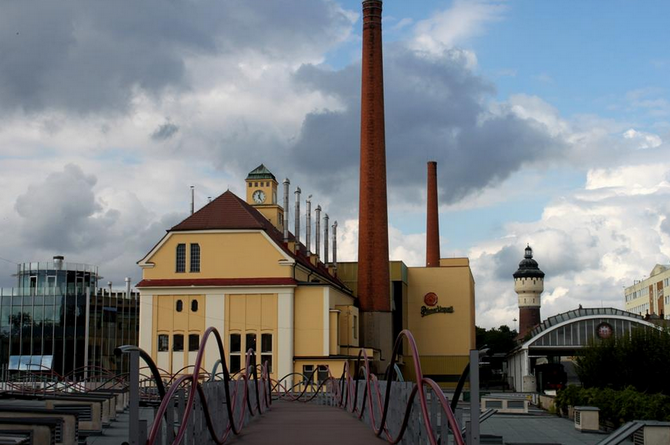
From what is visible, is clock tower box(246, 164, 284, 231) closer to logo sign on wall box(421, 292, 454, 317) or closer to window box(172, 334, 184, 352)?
logo sign on wall box(421, 292, 454, 317)

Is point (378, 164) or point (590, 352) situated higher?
point (378, 164)

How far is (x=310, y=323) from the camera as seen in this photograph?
183ft

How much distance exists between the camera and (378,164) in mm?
59406

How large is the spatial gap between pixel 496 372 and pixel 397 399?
369ft

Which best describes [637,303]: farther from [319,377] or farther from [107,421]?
[107,421]

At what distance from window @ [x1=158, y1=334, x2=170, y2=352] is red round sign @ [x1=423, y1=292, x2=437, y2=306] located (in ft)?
88.9

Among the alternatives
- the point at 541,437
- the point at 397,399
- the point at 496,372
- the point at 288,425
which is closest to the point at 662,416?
the point at 541,437

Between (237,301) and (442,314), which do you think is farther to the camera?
(442,314)

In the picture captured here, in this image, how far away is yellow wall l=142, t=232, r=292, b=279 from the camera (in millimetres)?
56969

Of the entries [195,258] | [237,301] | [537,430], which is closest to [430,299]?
[237,301]

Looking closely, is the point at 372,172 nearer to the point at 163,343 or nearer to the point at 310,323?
the point at 310,323

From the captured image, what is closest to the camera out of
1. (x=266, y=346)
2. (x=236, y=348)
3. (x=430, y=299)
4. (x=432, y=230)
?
(x=266, y=346)

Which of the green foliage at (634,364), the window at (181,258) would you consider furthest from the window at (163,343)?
the green foliage at (634,364)

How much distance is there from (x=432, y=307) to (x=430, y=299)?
0.70m
